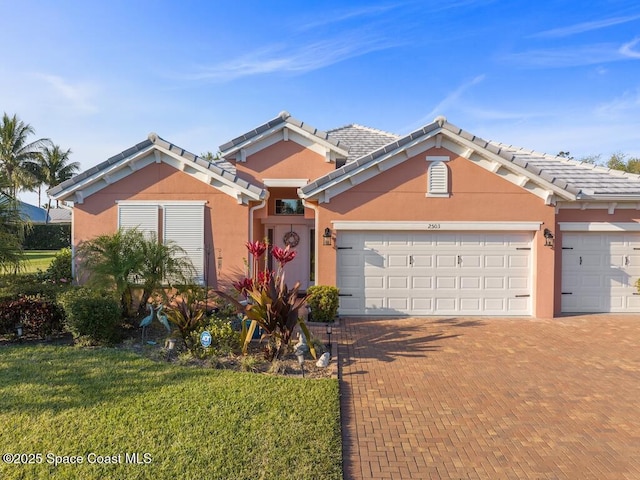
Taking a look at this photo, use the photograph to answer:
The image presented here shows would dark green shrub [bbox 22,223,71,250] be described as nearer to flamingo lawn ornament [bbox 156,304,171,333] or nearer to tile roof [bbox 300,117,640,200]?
flamingo lawn ornament [bbox 156,304,171,333]

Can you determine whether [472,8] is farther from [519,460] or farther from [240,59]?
[519,460]

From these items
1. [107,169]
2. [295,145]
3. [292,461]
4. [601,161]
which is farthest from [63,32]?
[601,161]

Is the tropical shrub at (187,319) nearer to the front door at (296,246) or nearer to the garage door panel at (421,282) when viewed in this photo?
the garage door panel at (421,282)

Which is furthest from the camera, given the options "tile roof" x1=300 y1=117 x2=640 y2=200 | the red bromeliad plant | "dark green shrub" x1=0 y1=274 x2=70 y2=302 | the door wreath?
the door wreath

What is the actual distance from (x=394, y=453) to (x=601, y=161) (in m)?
50.7

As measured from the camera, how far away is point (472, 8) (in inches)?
447

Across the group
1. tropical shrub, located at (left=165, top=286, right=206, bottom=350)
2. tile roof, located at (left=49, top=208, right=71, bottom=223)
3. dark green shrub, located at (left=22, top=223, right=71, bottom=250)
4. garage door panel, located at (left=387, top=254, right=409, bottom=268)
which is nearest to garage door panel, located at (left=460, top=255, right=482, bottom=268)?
garage door panel, located at (left=387, top=254, right=409, bottom=268)

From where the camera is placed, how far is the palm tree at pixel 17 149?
36062 mm

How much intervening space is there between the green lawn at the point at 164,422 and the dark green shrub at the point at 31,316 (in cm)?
147

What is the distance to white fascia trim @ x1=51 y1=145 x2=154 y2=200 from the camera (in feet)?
34.4

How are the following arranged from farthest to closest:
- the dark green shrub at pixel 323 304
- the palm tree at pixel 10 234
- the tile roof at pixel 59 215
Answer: the tile roof at pixel 59 215 → the dark green shrub at pixel 323 304 → the palm tree at pixel 10 234

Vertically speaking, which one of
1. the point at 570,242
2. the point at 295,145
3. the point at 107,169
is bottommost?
the point at 570,242

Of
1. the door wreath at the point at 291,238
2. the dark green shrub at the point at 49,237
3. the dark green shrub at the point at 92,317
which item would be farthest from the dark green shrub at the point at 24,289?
the dark green shrub at the point at 49,237

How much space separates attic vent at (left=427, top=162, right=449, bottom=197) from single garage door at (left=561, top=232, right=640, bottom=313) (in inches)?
155
